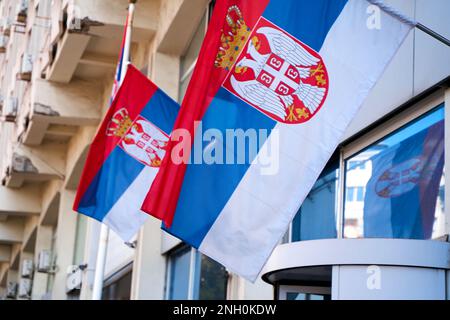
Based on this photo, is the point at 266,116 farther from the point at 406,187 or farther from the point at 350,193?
the point at 350,193

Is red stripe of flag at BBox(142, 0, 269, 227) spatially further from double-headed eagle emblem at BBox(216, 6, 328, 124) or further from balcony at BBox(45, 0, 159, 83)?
balcony at BBox(45, 0, 159, 83)

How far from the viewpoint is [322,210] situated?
1001cm

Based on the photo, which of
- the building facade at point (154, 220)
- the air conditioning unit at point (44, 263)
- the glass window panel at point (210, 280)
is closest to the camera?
the building facade at point (154, 220)

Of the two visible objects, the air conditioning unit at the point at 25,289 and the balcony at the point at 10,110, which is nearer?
the balcony at the point at 10,110

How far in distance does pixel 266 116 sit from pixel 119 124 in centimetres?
523

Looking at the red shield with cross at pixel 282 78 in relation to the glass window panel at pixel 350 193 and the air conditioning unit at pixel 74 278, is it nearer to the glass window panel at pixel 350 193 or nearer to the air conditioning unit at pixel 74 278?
the glass window panel at pixel 350 193

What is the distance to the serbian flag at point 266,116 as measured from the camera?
6.44 meters

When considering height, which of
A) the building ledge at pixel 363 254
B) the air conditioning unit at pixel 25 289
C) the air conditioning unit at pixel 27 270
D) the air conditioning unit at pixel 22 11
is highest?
the air conditioning unit at pixel 22 11

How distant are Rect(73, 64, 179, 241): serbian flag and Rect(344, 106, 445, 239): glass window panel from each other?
2934mm

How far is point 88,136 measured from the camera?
2067 cm

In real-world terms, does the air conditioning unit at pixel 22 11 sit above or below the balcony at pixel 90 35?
above

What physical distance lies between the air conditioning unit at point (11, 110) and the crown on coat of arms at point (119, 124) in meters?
14.8

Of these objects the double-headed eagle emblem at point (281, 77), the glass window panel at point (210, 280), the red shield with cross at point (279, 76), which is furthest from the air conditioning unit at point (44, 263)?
the red shield with cross at point (279, 76)
